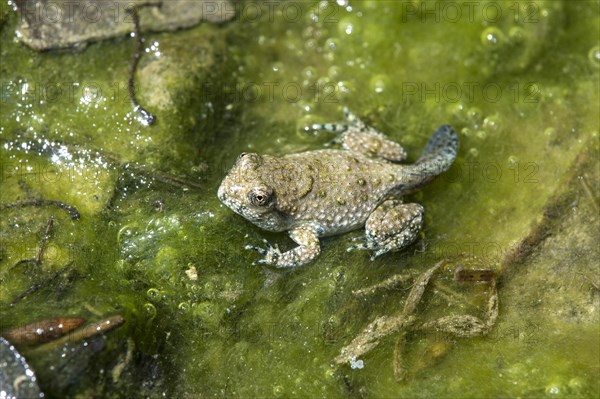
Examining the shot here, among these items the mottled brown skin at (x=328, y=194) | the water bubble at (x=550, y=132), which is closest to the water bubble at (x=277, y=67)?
the mottled brown skin at (x=328, y=194)

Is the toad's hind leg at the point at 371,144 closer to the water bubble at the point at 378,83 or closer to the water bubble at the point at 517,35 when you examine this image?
the water bubble at the point at 378,83

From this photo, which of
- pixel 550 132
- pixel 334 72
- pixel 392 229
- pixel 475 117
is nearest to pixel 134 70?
pixel 334 72

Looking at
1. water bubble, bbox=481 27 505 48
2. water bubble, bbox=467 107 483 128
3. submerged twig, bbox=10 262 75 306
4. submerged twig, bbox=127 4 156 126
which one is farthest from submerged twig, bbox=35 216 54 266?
water bubble, bbox=481 27 505 48

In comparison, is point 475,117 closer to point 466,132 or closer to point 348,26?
point 466,132

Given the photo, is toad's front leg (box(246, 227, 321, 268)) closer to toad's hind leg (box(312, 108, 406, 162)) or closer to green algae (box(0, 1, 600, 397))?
green algae (box(0, 1, 600, 397))

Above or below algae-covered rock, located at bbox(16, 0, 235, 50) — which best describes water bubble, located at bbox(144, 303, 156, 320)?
below
